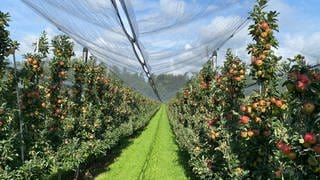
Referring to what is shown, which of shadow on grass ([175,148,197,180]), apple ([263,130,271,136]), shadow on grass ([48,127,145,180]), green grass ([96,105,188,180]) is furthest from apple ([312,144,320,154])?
green grass ([96,105,188,180])

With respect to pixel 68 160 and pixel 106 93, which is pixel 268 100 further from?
pixel 106 93

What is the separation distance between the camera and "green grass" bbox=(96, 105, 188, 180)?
11562 mm

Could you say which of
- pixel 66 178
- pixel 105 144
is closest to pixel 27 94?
pixel 66 178

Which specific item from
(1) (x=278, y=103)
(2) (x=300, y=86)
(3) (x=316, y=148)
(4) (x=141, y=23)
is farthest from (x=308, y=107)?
(4) (x=141, y=23)

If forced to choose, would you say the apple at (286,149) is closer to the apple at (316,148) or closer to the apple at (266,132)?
the apple at (316,148)

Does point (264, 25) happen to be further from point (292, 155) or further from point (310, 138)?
point (310, 138)

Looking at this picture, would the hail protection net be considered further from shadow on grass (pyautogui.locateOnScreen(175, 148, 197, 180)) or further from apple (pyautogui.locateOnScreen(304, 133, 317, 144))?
apple (pyautogui.locateOnScreen(304, 133, 317, 144))

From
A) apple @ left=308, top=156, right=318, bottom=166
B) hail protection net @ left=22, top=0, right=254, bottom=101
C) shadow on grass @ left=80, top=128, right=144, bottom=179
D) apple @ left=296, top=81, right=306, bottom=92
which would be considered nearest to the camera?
apple @ left=308, top=156, right=318, bottom=166

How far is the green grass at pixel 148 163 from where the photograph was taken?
37.9 ft

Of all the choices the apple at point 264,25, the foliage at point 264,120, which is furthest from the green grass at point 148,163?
the apple at point 264,25

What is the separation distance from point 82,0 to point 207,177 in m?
4.60

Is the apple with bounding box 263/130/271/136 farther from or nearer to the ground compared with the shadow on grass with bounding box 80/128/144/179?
farther from the ground

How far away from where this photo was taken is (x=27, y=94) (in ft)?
24.6

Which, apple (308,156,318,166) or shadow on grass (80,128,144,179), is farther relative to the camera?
shadow on grass (80,128,144,179)
